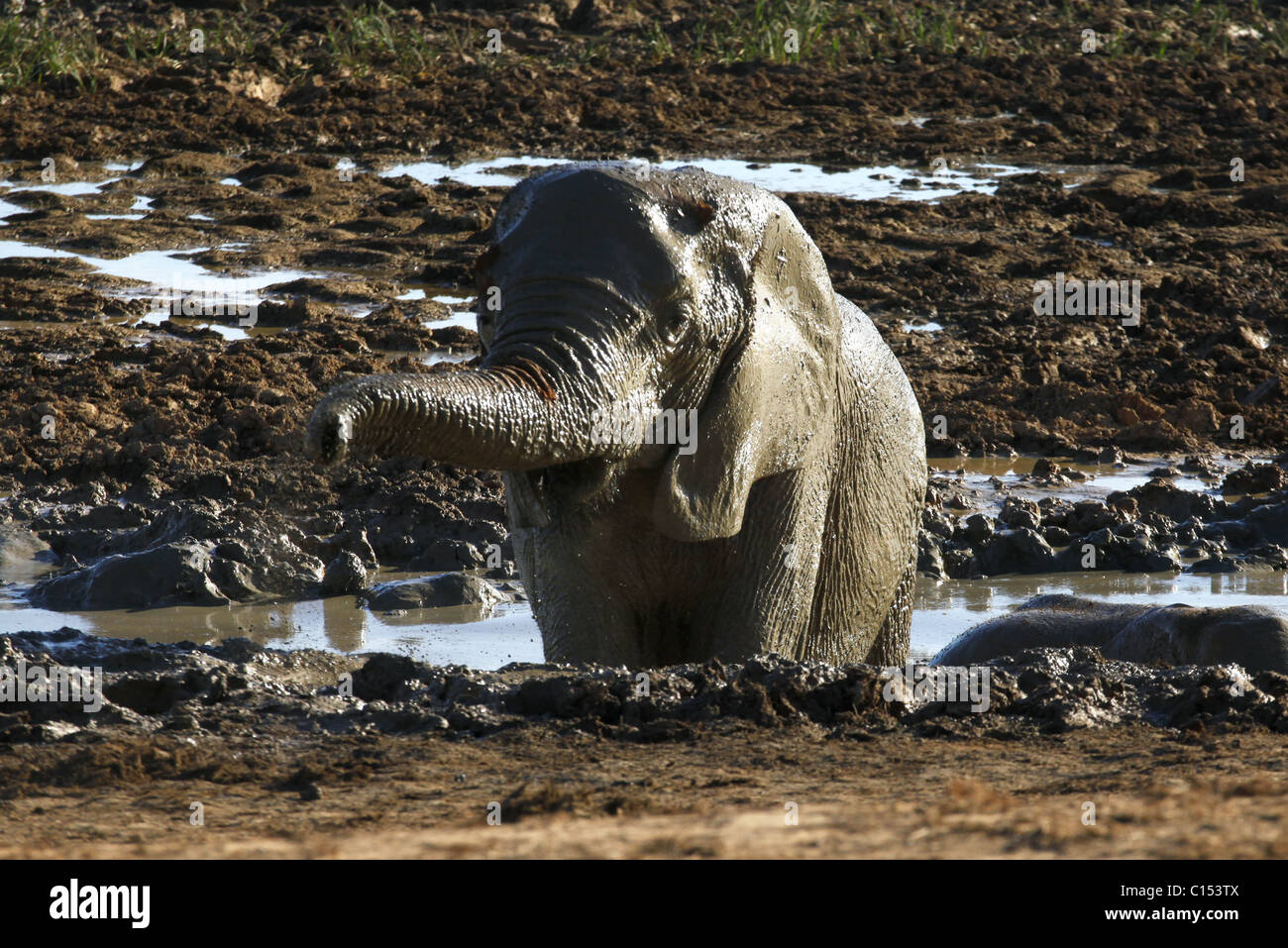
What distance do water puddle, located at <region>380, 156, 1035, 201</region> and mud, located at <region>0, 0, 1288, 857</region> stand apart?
0.21m

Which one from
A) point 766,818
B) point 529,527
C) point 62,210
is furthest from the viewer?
point 62,210

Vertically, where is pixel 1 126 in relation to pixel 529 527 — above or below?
above

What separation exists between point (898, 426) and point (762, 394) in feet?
4.20

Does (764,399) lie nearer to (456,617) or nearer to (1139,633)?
(1139,633)

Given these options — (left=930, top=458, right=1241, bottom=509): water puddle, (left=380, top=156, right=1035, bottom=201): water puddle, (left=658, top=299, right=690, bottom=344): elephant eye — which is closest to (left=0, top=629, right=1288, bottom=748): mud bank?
(left=658, top=299, right=690, bottom=344): elephant eye

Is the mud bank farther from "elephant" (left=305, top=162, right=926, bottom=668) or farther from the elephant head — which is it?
the elephant head

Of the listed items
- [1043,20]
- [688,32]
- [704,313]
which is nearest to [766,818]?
[704,313]

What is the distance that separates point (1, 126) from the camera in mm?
20000

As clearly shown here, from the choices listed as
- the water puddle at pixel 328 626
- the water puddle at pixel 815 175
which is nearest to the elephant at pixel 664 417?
the water puddle at pixel 328 626

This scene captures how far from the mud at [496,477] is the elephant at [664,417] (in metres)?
0.39

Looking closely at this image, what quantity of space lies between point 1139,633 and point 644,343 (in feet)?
11.4

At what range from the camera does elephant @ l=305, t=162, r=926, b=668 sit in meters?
4.45

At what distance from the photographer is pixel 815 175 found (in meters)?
19.8
